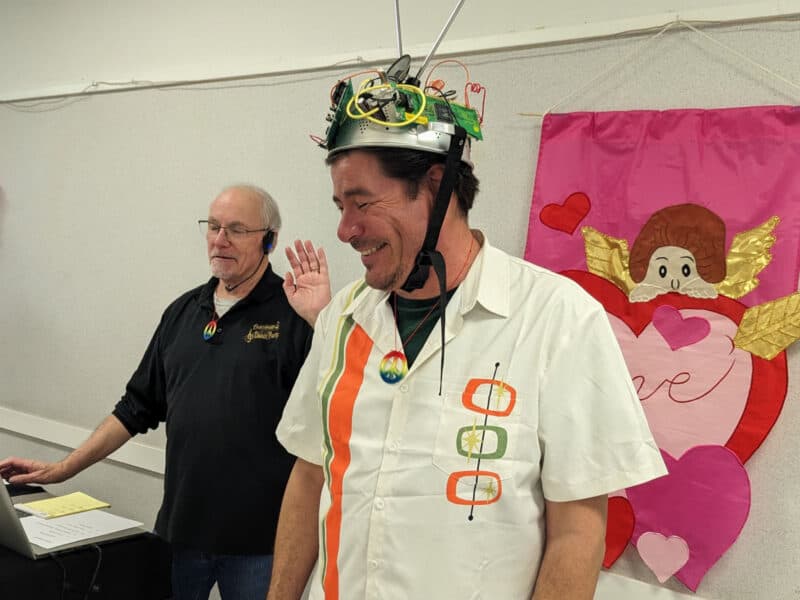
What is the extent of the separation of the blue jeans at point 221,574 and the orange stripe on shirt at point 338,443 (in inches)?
29.8

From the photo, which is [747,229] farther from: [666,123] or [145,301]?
[145,301]

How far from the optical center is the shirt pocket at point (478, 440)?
4.02 feet

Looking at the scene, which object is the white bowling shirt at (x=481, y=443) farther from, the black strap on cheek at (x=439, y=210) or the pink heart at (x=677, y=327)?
the pink heart at (x=677, y=327)

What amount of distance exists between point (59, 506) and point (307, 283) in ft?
3.06

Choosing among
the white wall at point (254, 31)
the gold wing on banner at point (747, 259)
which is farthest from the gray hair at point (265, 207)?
the gold wing on banner at point (747, 259)

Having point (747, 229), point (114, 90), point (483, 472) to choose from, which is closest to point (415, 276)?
point (483, 472)

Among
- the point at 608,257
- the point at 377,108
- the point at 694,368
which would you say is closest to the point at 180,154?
the point at 608,257

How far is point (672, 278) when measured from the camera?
1.87m

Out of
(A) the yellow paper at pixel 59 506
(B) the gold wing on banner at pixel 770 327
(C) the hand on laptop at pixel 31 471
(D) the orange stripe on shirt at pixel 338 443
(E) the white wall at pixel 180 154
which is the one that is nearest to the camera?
(D) the orange stripe on shirt at pixel 338 443

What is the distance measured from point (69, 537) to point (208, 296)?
701mm

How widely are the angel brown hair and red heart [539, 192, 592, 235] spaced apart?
154mm

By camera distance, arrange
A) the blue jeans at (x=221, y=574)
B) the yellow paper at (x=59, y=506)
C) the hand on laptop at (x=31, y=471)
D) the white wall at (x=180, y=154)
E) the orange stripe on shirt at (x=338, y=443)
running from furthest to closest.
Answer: the hand on laptop at (x=31, y=471) → the yellow paper at (x=59, y=506) → the blue jeans at (x=221, y=574) → the white wall at (x=180, y=154) → the orange stripe on shirt at (x=338, y=443)

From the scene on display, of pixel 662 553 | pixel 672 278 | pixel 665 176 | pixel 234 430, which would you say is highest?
pixel 665 176

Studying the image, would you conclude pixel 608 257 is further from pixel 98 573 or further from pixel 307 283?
pixel 98 573
